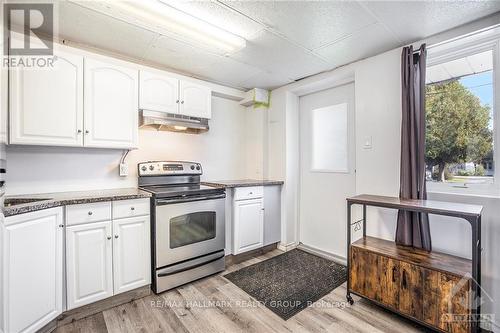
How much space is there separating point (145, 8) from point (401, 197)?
2.56 m

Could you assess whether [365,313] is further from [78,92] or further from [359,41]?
[78,92]

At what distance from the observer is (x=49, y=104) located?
6.27 feet

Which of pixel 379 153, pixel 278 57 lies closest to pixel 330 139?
pixel 379 153

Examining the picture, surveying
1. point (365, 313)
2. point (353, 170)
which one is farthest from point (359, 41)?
point (365, 313)

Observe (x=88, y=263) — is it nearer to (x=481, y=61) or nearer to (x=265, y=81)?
(x=265, y=81)

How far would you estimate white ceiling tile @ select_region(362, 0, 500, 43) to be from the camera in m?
1.62

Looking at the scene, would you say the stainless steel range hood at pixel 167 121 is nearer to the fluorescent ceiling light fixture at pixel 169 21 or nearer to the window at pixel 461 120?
the fluorescent ceiling light fixture at pixel 169 21

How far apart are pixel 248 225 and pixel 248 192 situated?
418 mm

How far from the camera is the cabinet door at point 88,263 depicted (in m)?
1.78

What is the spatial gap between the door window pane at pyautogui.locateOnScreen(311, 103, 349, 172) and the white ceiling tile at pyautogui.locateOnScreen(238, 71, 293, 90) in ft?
2.05

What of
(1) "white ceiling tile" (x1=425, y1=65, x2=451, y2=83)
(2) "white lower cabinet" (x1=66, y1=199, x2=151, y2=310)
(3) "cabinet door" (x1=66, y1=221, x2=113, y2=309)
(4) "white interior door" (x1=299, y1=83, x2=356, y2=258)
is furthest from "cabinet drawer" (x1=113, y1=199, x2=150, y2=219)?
(1) "white ceiling tile" (x1=425, y1=65, x2=451, y2=83)

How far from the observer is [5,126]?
1763 mm

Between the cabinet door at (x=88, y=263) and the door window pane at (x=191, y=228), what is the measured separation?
544mm

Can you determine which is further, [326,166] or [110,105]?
[326,166]
